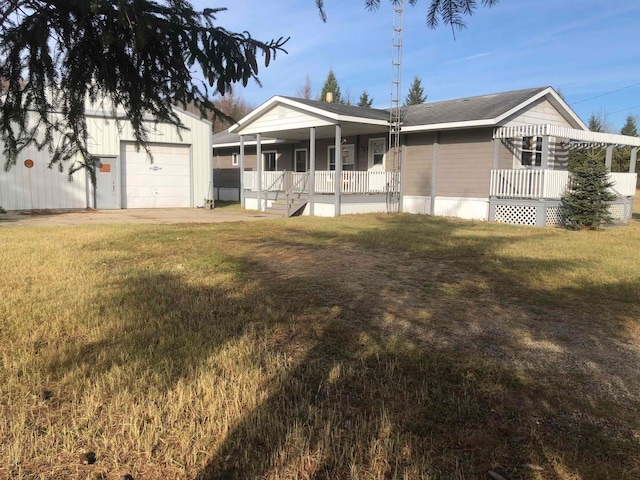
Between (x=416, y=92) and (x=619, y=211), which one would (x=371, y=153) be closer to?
(x=619, y=211)

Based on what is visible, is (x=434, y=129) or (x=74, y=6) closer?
(x=74, y=6)

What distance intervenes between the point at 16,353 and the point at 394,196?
49.6ft

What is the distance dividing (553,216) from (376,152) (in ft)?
23.1

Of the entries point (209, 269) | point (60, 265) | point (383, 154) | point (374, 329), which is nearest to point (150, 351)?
point (374, 329)

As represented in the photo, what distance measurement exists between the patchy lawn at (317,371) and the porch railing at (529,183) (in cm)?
725

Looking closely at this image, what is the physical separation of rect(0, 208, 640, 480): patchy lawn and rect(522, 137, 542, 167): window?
9.57m

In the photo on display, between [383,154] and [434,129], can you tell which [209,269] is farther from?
[383,154]

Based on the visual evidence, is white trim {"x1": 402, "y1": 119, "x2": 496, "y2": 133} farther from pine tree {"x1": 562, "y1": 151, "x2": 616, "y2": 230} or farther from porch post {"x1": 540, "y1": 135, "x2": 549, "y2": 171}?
pine tree {"x1": 562, "y1": 151, "x2": 616, "y2": 230}

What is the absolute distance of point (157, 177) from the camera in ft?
67.0

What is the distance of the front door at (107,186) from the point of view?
62.8ft

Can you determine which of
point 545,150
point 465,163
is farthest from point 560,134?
point 465,163

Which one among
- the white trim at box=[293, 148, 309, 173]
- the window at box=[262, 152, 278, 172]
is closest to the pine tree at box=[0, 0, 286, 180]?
the white trim at box=[293, 148, 309, 173]

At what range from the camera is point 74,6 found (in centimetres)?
311

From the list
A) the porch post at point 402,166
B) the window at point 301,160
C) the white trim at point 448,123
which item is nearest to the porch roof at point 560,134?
the white trim at point 448,123
